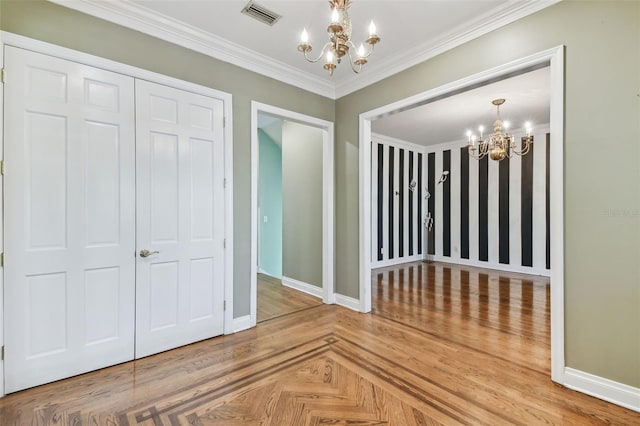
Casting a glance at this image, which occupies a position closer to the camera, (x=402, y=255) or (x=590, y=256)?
(x=590, y=256)

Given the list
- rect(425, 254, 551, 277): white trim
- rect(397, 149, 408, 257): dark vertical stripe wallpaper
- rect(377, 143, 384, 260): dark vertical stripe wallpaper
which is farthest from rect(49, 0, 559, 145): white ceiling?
rect(425, 254, 551, 277): white trim

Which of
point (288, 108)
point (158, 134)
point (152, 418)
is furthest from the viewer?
point (288, 108)

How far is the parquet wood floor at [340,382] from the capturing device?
72.3 inches

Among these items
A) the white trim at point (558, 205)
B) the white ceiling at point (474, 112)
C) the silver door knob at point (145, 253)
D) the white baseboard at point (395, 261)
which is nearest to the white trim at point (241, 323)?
the silver door knob at point (145, 253)

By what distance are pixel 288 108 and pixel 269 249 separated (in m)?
3.30

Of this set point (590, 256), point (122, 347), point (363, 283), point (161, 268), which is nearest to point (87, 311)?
point (122, 347)

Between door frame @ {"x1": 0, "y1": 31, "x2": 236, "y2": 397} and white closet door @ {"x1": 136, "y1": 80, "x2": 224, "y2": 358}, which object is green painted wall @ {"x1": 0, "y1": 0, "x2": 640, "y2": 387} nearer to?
door frame @ {"x1": 0, "y1": 31, "x2": 236, "y2": 397}

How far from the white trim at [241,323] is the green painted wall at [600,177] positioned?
2.88 meters

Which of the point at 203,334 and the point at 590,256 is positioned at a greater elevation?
the point at 590,256

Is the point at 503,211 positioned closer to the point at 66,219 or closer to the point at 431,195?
the point at 431,195

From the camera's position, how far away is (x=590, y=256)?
2055mm

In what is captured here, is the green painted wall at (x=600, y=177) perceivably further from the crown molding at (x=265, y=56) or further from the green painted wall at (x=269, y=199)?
the green painted wall at (x=269, y=199)

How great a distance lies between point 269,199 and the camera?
6.18 m

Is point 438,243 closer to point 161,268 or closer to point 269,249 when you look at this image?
point 269,249
